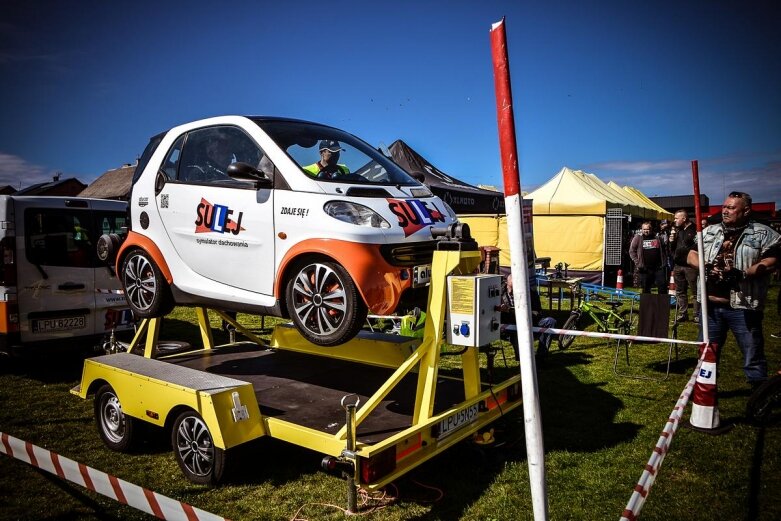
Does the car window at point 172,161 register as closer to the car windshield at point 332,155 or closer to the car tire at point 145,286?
the car tire at point 145,286

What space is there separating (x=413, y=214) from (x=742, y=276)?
3.37m

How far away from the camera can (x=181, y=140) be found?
4.33 meters

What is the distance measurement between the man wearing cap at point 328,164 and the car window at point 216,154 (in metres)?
0.37

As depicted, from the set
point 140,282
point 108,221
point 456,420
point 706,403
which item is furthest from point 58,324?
point 706,403

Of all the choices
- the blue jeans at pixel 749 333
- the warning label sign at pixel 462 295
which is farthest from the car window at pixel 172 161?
the blue jeans at pixel 749 333

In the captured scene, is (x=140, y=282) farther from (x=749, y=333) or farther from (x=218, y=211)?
(x=749, y=333)

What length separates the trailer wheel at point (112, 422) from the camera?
4102 millimetres

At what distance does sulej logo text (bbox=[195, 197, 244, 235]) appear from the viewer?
150 inches

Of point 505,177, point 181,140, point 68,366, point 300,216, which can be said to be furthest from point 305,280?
point 68,366

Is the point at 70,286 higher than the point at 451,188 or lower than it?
lower

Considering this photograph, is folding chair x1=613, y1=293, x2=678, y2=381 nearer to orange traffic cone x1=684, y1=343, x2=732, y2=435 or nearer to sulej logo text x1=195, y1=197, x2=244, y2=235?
orange traffic cone x1=684, y1=343, x2=732, y2=435

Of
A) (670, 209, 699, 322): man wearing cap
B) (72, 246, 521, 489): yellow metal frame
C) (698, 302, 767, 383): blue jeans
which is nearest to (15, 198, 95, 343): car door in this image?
(72, 246, 521, 489): yellow metal frame

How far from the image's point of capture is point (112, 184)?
29938mm

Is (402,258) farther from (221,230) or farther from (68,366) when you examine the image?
(68,366)
